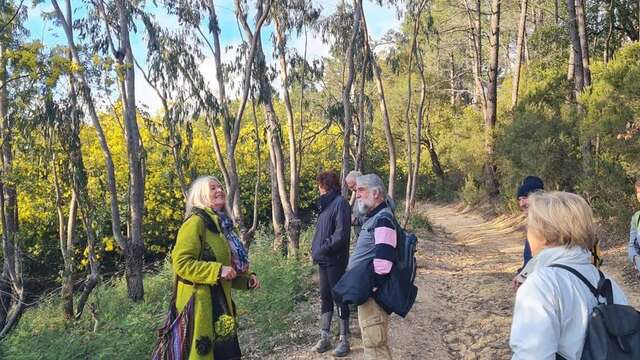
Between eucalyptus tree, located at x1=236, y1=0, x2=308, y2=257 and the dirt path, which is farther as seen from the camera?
eucalyptus tree, located at x1=236, y1=0, x2=308, y2=257

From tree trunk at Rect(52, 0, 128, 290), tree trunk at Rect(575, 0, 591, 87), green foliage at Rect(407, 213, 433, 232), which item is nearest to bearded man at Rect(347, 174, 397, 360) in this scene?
tree trunk at Rect(52, 0, 128, 290)

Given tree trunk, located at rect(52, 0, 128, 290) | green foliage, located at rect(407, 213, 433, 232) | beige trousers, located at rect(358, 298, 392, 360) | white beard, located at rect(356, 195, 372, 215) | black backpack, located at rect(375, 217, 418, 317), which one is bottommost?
green foliage, located at rect(407, 213, 433, 232)

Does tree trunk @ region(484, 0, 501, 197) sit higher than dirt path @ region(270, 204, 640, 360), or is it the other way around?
tree trunk @ region(484, 0, 501, 197)

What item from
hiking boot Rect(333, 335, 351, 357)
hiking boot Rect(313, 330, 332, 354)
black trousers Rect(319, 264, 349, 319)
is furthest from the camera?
hiking boot Rect(313, 330, 332, 354)

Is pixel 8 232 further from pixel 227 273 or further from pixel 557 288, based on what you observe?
pixel 557 288

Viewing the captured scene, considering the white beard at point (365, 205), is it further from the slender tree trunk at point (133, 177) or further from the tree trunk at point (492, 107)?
the tree trunk at point (492, 107)

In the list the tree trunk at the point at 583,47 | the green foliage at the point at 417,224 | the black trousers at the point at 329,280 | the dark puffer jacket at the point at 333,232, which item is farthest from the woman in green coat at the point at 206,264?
the green foliage at the point at 417,224

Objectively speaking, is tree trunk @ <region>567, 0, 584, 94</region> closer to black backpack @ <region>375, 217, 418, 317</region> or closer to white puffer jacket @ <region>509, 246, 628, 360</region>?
black backpack @ <region>375, 217, 418, 317</region>

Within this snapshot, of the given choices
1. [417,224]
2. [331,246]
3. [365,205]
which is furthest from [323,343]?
[417,224]

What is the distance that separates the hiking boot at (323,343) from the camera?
205 inches

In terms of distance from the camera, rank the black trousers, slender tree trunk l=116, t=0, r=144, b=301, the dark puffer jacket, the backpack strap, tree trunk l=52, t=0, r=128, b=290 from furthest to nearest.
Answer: slender tree trunk l=116, t=0, r=144, b=301 → tree trunk l=52, t=0, r=128, b=290 → the black trousers → the dark puffer jacket → the backpack strap

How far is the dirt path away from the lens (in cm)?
572

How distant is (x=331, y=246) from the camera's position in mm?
4758

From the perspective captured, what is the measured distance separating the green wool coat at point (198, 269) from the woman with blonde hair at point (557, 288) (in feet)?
5.86
